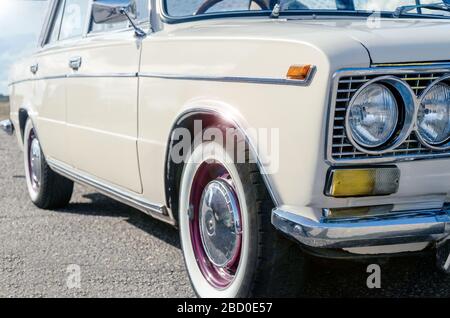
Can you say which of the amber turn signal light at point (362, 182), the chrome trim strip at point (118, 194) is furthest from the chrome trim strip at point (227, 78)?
the chrome trim strip at point (118, 194)

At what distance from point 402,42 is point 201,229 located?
1310 millimetres

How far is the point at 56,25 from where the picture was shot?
552cm

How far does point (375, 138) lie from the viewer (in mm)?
2498

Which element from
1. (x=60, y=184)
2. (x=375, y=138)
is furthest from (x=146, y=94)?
(x=60, y=184)

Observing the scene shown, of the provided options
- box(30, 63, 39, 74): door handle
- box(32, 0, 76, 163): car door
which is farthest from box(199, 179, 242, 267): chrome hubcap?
box(30, 63, 39, 74): door handle

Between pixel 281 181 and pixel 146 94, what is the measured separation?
1.18 metres

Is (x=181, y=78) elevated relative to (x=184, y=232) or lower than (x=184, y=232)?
elevated

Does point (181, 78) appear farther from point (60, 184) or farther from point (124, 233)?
point (60, 184)

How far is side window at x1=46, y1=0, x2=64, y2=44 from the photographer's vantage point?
5.46 meters

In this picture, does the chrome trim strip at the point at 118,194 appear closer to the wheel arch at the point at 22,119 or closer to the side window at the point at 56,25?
the wheel arch at the point at 22,119

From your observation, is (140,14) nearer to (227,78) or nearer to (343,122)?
(227,78)

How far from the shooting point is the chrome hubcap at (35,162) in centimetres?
560

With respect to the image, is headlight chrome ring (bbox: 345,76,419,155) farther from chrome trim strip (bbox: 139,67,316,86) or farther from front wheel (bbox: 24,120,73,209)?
front wheel (bbox: 24,120,73,209)

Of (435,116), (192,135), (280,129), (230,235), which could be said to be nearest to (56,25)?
(192,135)
